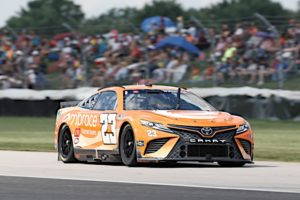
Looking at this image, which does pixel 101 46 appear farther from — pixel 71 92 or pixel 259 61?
pixel 259 61

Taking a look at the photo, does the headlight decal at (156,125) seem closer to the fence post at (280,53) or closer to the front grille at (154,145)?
the front grille at (154,145)

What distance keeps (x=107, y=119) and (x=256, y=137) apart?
7639mm

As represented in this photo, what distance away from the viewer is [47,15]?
68.2 meters

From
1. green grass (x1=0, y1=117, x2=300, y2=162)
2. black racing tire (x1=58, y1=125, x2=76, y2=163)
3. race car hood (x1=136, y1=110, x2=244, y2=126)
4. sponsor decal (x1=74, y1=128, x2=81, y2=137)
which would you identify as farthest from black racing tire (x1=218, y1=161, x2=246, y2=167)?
black racing tire (x1=58, y1=125, x2=76, y2=163)

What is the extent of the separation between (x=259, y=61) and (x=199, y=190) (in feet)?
49.9

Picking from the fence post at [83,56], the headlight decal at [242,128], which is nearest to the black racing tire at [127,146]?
the headlight decal at [242,128]

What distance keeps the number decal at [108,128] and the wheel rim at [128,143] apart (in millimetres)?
242

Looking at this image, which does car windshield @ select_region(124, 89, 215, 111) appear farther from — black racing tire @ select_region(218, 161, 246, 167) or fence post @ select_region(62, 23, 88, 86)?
fence post @ select_region(62, 23, 88, 86)

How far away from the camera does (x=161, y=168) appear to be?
12820 mm

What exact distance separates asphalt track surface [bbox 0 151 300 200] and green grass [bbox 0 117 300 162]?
2.41 meters

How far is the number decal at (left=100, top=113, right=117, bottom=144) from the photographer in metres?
13.4

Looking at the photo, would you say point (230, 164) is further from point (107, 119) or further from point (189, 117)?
point (107, 119)

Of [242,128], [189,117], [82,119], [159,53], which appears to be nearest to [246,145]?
[242,128]

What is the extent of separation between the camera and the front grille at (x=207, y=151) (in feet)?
41.6
